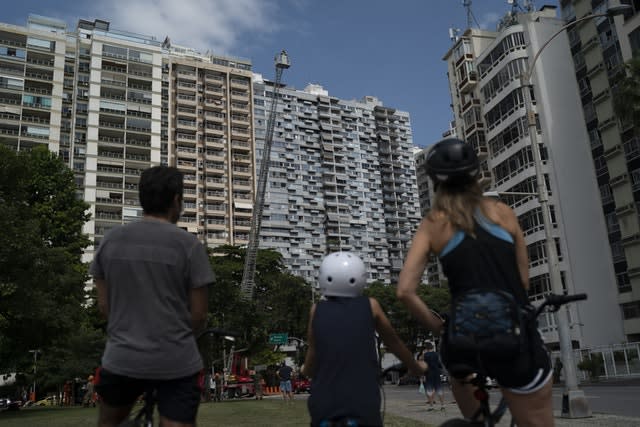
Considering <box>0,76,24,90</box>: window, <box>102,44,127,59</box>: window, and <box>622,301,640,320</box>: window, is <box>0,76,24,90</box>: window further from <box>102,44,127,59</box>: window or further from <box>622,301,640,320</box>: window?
<box>622,301,640,320</box>: window

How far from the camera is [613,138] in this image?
43.8m

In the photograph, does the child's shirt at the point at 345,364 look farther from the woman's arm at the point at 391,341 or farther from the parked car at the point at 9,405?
the parked car at the point at 9,405

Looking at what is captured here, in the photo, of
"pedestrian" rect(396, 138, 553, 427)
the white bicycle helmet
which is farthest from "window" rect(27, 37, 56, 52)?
"pedestrian" rect(396, 138, 553, 427)

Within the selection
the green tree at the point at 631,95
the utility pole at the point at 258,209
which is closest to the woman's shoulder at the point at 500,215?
the green tree at the point at 631,95

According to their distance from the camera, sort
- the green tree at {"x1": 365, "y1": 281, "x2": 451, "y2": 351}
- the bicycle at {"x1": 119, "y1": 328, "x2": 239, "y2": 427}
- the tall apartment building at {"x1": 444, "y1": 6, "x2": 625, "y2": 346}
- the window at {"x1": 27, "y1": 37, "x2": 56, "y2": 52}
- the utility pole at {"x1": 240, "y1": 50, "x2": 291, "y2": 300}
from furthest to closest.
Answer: the window at {"x1": 27, "y1": 37, "x2": 56, "y2": 52} → the utility pole at {"x1": 240, "y1": 50, "x2": 291, "y2": 300} → the green tree at {"x1": 365, "y1": 281, "x2": 451, "y2": 351} → the tall apartment building at {"x1": 444, "y1": 6, "x2": 625, "y2": 346} → the bicycle at {"x1": 119, "y1": 328, "x2": 239, "y2": 427}

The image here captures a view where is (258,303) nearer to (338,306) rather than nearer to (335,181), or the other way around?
(338,306)

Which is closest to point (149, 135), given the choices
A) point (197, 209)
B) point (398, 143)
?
point (197, 209)

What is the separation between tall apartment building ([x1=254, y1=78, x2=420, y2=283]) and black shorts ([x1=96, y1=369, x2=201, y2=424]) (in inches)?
3873

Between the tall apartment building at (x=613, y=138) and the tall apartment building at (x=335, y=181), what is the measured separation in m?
61.9

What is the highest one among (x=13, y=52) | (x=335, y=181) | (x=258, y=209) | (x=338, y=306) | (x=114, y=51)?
(x=114, y=51)

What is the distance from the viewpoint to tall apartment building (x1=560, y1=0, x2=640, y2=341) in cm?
4141

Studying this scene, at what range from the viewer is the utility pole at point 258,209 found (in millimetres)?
61659

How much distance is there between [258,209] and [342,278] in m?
79.6

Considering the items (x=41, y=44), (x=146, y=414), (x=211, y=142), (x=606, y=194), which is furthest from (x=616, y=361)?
(x=41, y=44)
